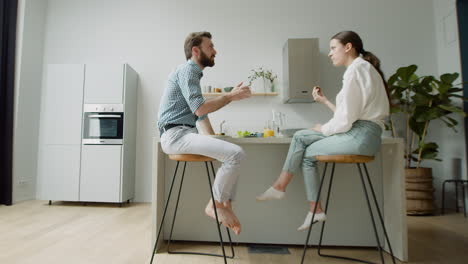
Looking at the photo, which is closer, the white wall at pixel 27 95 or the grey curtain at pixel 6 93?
the grey curtain at pixel 6 93

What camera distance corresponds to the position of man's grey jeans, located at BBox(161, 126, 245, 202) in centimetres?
166

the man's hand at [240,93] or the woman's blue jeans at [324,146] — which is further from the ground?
the man's hand at [240,93]

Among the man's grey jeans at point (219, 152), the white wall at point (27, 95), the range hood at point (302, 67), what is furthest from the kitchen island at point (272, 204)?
the white wall at point (27, 95)

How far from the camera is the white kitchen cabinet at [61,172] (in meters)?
3.59

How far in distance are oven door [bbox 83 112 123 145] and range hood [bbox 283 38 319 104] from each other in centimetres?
218

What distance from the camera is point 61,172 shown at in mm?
3611

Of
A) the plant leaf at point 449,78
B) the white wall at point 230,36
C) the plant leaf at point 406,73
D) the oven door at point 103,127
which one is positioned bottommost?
the oven door at point 103,127

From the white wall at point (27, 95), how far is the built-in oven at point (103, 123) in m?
0.91

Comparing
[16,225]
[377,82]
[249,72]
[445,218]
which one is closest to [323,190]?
[377,82]

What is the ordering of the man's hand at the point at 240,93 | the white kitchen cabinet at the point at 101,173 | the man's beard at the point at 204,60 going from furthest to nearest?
the white kitchen cabinet at the point at 101,173 → the man's beard at the point at 204,60 → the man's hand at the point at 240,93

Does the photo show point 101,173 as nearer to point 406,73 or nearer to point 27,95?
point 27,95

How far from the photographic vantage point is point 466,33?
3.53m

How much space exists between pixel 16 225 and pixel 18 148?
152 cm

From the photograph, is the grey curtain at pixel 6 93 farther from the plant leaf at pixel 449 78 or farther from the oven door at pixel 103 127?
the plant leaf at pixel 449 78
